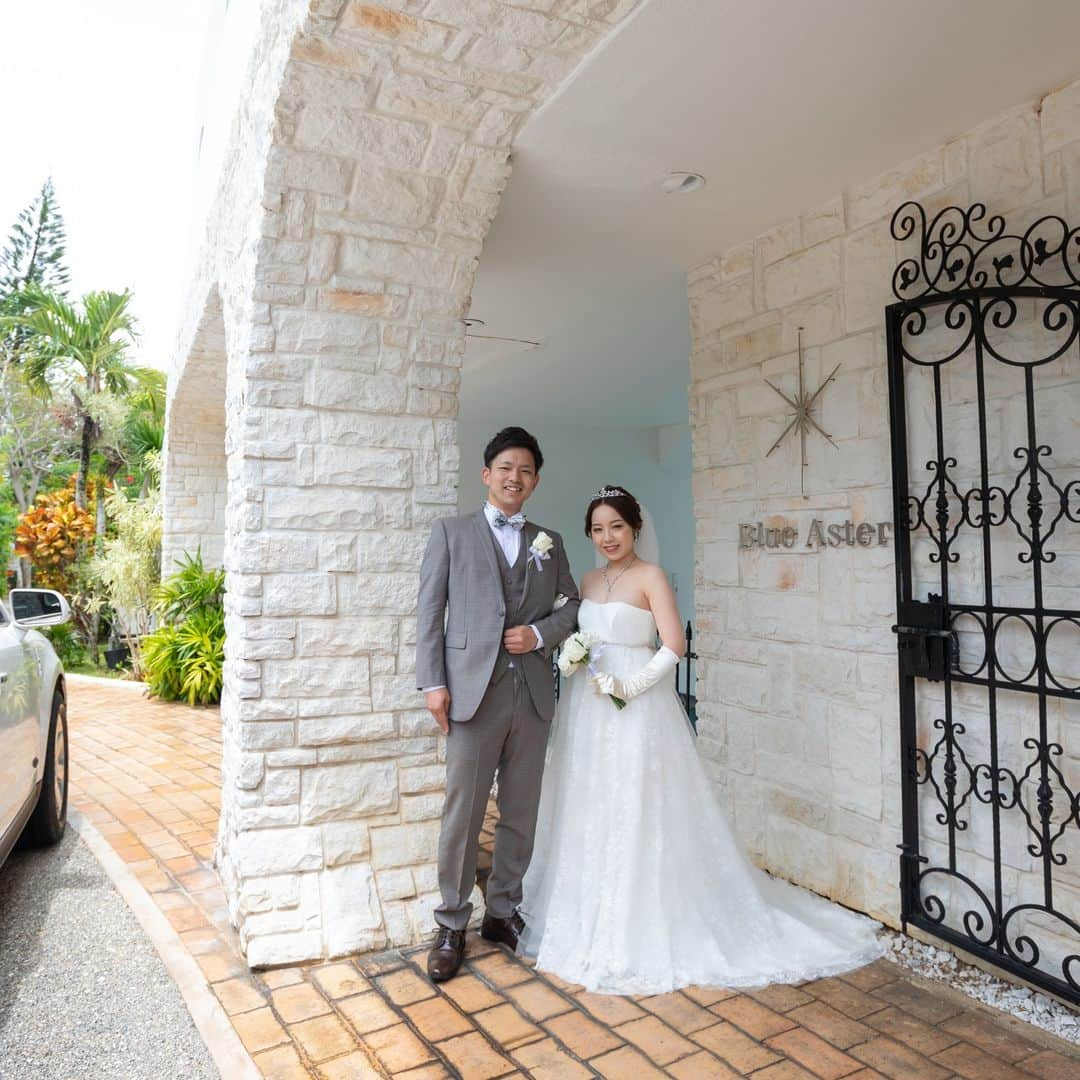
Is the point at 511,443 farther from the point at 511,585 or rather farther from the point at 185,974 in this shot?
the point at 185,974

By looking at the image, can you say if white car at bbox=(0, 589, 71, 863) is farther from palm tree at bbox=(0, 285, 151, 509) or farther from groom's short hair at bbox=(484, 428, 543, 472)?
palm tree at bbox=(0, 285, 151, 509)

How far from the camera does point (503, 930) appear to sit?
285cm

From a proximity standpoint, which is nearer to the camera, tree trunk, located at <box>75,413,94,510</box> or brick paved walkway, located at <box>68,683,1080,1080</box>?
brick paved walkway, located at <box>68,683,1080,1080</box>

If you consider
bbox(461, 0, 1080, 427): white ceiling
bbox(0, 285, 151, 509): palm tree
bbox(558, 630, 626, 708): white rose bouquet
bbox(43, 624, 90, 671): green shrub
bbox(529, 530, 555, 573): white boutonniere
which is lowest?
bbox(43, 624, 90, 671): green shrub

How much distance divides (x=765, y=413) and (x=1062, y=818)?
192 centimetres

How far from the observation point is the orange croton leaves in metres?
12.2

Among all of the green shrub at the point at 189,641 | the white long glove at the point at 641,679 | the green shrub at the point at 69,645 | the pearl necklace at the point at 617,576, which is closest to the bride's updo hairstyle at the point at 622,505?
the pearl necklace at the point at 617,576

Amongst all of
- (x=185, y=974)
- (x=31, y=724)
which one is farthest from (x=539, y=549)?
(x=31, y=724)

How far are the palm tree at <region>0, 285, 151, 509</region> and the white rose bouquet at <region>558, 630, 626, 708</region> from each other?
39.1 feet

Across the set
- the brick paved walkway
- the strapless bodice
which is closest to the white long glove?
the strapless bodice

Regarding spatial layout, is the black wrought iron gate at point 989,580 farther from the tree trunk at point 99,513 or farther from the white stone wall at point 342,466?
the tree trunk at point 99,513

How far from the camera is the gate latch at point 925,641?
2770 mm

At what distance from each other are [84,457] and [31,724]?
10954 mm

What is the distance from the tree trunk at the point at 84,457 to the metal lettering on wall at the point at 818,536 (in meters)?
12.0
